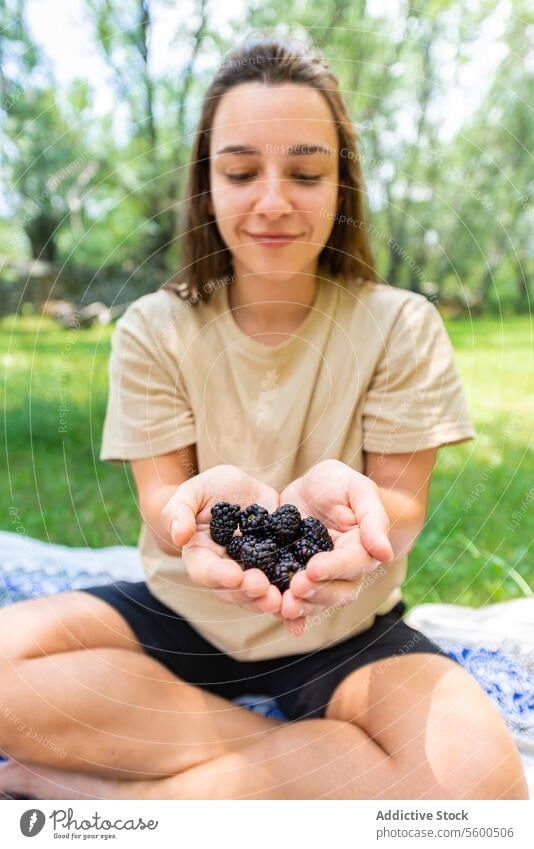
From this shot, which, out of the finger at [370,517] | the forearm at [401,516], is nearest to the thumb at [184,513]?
the finger at [370,517]

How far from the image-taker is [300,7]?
4.94 ft

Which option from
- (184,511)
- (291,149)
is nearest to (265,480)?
(184,511)

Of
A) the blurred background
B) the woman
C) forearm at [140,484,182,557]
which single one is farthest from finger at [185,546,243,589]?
the blurred background

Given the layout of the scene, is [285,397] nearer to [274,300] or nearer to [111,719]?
[274,300]

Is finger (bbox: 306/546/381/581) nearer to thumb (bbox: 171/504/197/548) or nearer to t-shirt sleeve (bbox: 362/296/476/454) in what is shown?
thumb (bbox: 171/504/197/548)

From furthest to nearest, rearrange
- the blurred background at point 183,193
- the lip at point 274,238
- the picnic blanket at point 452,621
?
the blurred background at point 183,193 < the picnic blanket at point 452,621 < the lip at point 274,238

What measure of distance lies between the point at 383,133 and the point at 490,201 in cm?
37

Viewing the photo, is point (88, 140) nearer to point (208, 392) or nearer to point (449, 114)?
point (449, 114)

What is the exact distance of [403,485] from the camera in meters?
1.30

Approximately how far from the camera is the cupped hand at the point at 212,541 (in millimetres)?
974

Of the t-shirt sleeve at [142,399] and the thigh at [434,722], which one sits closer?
the thigh at [434,722]

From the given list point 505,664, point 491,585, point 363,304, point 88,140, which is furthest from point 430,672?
point 88,140

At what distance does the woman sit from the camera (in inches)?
46.3

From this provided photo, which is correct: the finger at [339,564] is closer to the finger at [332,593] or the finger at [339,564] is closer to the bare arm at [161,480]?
the finger at [332,593]
